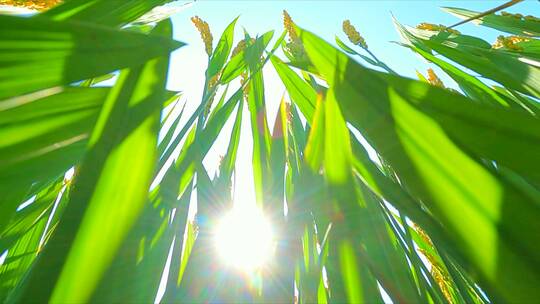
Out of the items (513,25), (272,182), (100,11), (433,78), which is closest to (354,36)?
(433,78)

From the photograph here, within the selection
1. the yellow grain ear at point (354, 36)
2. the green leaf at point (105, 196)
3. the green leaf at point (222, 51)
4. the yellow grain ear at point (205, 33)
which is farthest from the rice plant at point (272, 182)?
the yellow grain ear at point (354, 36)

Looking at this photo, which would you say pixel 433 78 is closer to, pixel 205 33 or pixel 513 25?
pixel 513 25

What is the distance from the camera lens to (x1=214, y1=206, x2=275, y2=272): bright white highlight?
0.50 m

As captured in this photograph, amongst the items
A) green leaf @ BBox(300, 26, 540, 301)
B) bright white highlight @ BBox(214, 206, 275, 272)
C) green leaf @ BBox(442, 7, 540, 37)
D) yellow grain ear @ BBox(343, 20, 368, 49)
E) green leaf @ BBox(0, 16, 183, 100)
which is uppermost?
green leaf @ BBox(0, 16, 183, 100)

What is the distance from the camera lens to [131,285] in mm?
335

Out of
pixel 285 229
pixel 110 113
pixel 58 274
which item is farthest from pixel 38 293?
pixel 285 229

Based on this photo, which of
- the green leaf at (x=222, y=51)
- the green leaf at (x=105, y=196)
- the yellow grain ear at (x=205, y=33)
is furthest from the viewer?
the yellow grain ear at (x=205, y=33)

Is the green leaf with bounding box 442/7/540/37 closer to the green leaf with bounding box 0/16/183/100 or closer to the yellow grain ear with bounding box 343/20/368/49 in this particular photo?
the yellow grain ear with bounding box 343/20/368/49

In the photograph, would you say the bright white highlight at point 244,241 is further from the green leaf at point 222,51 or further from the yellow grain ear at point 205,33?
the yellow grain ear at point 205,33

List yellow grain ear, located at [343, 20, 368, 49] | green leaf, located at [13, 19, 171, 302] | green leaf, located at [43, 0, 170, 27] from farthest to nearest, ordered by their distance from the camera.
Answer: yellow grain ear, located at [343, 20, 368, 49] < green leaf, located at [43, 0, 170, 27] < green leaf, located at [13, 19, 171, 302]

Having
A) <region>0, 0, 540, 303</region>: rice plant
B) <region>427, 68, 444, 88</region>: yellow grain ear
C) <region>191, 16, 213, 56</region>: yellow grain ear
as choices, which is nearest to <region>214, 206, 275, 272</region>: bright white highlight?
<region>0, 0, 540, 303</region>: rice plant

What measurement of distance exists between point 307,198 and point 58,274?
10.6 inches

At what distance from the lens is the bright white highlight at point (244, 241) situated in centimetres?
50

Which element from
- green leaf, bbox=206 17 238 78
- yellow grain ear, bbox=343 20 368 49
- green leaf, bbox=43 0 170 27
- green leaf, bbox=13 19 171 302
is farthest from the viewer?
A: yellow grain ear, bbox=343 20 368 49
